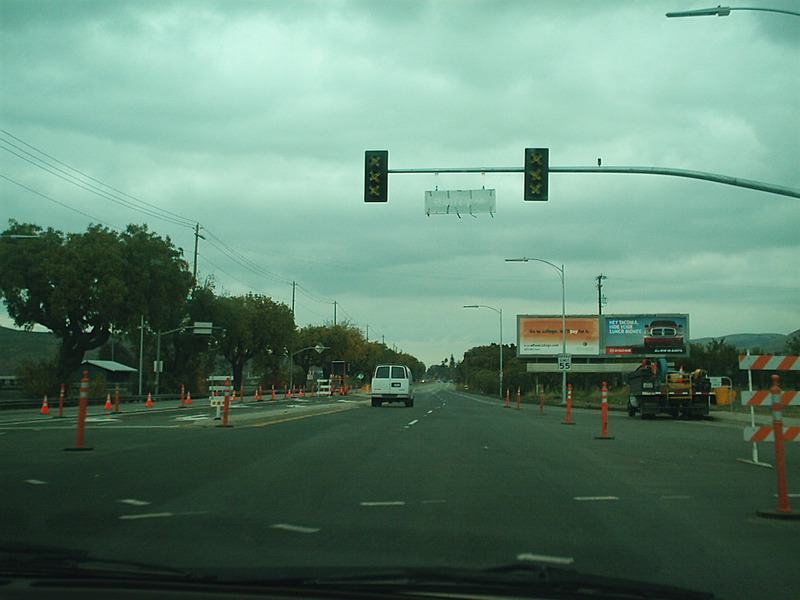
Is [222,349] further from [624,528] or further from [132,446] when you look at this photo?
[624,528]

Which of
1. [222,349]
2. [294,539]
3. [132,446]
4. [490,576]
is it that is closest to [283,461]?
[132,446]

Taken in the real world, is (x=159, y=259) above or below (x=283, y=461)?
above

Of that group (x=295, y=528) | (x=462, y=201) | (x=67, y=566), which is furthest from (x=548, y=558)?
(x=462, y=201)

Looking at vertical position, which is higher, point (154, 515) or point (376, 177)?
point (376, 177)

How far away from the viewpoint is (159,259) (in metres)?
60.5

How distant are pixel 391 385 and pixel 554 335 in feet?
156

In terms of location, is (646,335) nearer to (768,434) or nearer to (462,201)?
(462,201)

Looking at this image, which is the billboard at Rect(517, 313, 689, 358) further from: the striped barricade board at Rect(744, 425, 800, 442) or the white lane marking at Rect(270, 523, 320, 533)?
the white lane marking at Rect(270, 523, 320, 533)

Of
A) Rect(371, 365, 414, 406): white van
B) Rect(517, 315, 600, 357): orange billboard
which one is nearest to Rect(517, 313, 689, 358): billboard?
Rect(517, 315, 600, 357): orange billboard

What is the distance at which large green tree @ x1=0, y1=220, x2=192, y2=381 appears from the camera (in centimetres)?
5362

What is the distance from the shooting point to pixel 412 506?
8.98m

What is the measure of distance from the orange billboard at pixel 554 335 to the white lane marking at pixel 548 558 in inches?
3167

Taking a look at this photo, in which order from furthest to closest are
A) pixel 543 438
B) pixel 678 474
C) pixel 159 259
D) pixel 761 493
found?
pixel 159 259, pixel 543 438, pixel 678 474, pixel 761 493

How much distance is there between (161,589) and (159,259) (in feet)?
193
